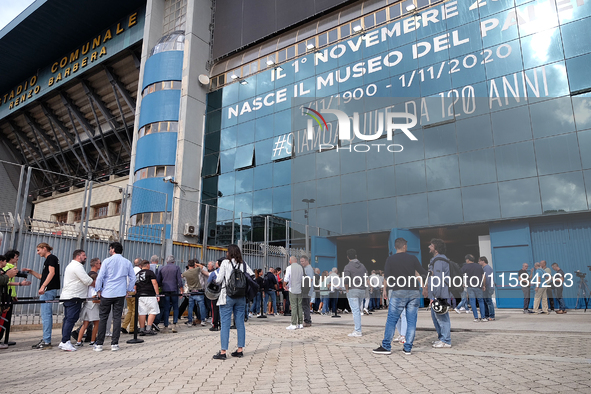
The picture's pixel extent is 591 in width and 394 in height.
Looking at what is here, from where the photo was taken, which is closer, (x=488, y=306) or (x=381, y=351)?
(x=381, y=351)

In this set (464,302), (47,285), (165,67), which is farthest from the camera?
(165,67)

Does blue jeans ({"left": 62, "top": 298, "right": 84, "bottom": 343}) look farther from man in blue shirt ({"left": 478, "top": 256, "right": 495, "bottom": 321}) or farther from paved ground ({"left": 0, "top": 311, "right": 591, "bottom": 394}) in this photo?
man in blue shirt ({"left": 478, "top": 256, "right": 495, "bottom": 321})

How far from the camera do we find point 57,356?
666cm

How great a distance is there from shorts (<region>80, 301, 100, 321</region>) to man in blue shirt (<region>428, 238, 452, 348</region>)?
6.30 metres

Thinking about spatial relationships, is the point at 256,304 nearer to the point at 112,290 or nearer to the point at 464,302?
the point at 112,290

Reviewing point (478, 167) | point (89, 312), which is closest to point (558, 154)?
point (478, 167)

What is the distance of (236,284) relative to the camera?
6.28 metres

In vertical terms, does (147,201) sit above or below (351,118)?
below

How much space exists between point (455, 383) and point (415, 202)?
16.3m

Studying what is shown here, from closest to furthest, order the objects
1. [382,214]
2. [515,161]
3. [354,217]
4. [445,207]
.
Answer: [515,161] < [445,207] < [382,214] < [354,217]

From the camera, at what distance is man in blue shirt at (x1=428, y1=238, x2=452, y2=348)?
6.85 metres

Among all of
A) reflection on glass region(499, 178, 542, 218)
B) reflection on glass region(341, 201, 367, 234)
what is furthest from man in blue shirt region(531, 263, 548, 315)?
reflection on glass region(341, 201, 367, 234)

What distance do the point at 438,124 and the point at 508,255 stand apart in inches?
270

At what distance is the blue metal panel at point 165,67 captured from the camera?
29125 millimetres
